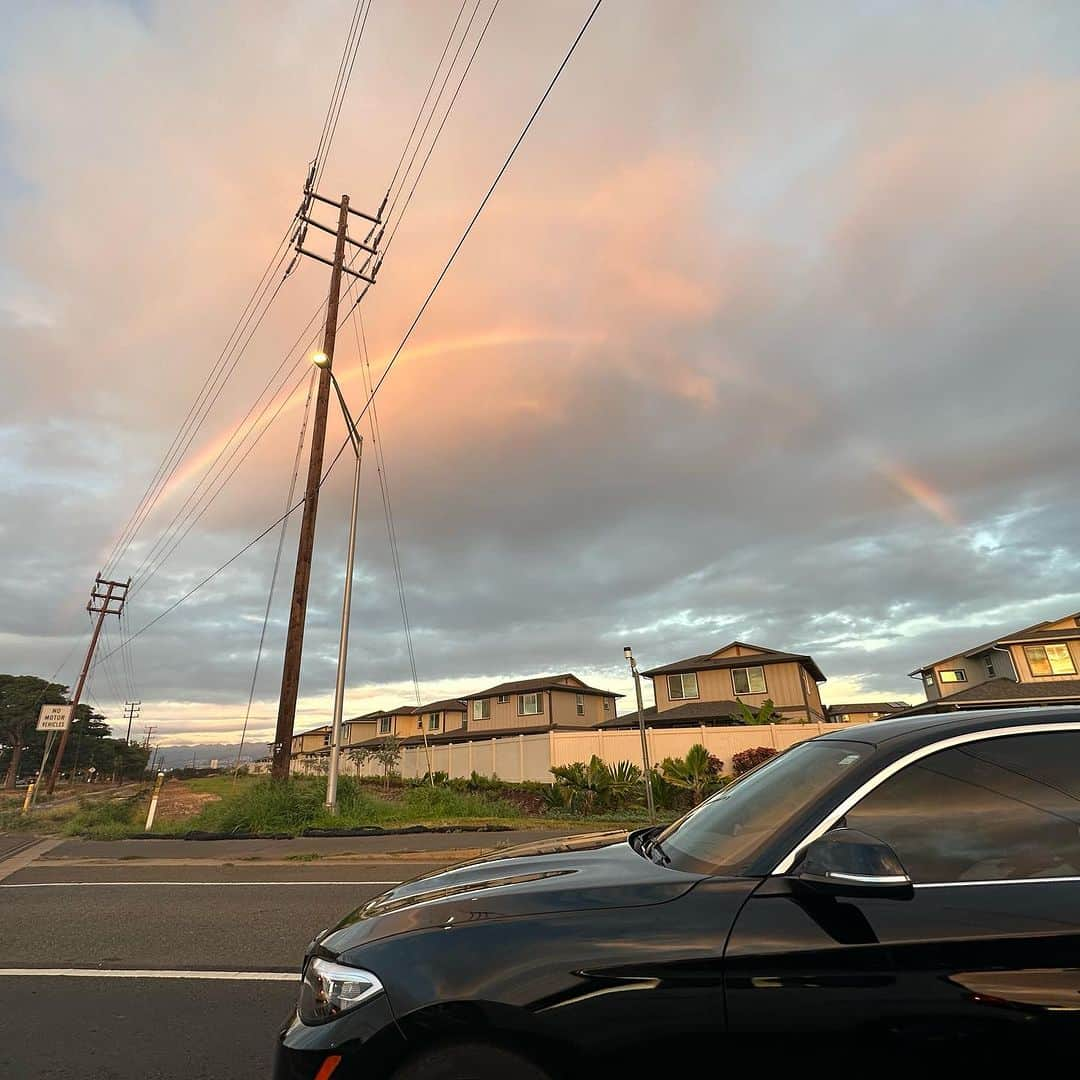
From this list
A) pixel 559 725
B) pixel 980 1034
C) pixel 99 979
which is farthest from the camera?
pixel 559 725

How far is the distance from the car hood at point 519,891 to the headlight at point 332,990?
0.29ft

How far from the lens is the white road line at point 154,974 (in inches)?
178

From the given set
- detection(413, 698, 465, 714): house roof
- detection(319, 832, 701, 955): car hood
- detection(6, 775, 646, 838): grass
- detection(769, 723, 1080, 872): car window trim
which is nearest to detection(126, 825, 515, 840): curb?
detection(6, 775, 646, 838): grass

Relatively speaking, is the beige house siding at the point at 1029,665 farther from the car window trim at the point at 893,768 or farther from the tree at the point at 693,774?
the car window trim at the point at 893,768

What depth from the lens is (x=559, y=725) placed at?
44594 mm

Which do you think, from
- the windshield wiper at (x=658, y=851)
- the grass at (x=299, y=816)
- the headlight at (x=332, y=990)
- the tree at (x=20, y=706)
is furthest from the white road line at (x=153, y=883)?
the tree at (x=20, y=706)

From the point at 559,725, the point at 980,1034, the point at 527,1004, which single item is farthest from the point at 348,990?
the point at 559,725

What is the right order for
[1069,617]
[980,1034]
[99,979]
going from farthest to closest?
[1069,617], [99,979], [980,1034]

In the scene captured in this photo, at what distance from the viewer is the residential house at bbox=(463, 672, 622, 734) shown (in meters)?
45.3

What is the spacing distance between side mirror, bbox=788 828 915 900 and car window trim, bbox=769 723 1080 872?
5.2 inches

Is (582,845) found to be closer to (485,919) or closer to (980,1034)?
(485,919)

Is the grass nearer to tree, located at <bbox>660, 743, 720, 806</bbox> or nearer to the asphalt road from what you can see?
tree, located at <bbox>660, 743, 720, 806</bbox>

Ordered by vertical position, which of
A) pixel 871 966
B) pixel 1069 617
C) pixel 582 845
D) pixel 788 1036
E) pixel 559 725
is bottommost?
pixel 788 1036

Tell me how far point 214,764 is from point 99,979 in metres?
104
